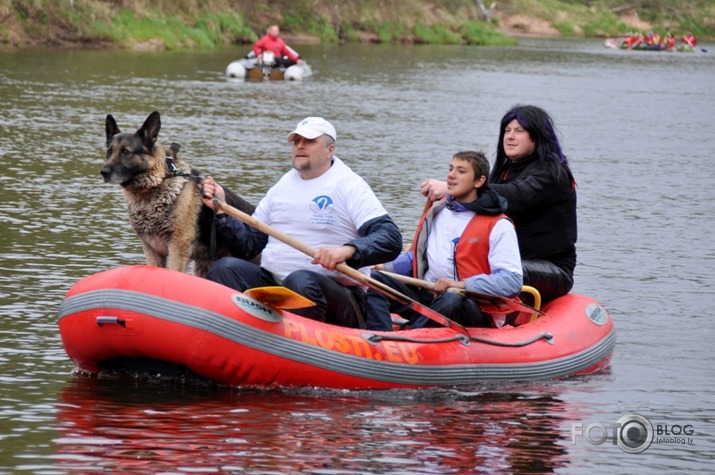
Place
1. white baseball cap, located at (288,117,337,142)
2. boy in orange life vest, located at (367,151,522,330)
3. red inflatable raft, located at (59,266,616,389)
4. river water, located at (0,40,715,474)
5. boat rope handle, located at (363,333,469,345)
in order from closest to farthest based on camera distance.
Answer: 1. river water, located at (0,40,715,474)
2. red inflatable raft, located at (59,266,616,389)
3. white baseball cap, located at (288,117,337,142)
4. boat rope handle, located at (363,333,469,345)
5. boy in orange life vest, located at (367,151,522,330)

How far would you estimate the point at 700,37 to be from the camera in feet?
291

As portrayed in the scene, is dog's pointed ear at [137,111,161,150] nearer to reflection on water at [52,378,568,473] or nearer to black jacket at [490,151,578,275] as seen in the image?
reflection on water at [52,378,568,473]

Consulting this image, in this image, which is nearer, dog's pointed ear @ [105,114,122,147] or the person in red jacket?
dog's pointed ear @ [105,114,122,147]

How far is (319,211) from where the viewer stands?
745cm

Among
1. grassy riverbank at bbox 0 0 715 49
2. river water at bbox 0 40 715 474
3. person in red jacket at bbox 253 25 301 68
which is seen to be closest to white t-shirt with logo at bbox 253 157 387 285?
river water at bbox 0 40 715 474

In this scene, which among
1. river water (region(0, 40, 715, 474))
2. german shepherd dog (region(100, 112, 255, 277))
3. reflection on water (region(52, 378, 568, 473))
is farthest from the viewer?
german shepherd dog (region(100, 112, 255, 277))

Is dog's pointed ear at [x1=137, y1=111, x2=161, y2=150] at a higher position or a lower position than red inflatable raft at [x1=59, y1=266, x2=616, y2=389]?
higher

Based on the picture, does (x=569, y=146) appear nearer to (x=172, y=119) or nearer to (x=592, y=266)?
(x=172, y=119)

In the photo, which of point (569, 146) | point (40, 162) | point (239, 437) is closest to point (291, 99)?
point (569, 146)

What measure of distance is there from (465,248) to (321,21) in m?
45.4

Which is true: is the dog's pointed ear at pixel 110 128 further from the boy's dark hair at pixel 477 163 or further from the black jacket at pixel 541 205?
the black jacket at pixel 541 205

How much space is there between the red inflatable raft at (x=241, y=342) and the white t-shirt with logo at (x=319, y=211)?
16.5 inches

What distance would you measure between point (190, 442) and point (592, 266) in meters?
6.62

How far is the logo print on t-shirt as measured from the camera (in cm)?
743
